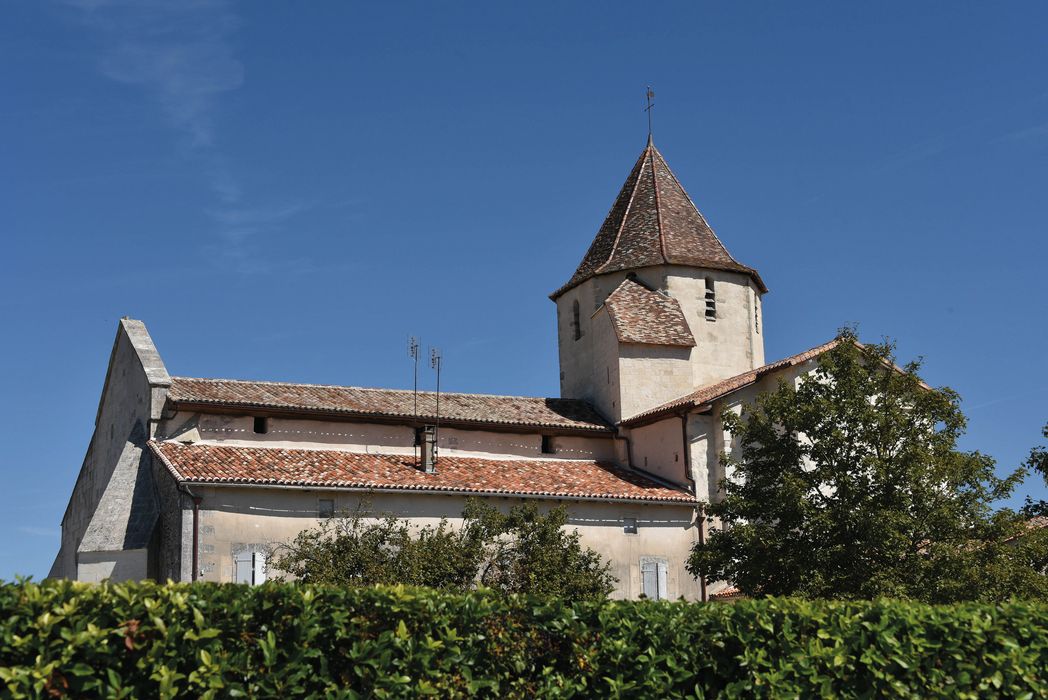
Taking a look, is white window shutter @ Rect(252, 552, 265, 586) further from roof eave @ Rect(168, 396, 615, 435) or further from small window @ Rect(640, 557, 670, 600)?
small window @ Rect(640, 557, 670, 600)

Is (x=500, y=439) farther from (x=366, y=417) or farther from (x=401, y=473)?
(x=401, y=473)

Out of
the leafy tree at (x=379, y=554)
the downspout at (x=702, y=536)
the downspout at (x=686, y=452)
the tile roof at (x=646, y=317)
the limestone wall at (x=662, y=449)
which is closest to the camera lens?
the leafy tree at (x=379, y=554)

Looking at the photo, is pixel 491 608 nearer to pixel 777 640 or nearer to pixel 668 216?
pixel 777 640

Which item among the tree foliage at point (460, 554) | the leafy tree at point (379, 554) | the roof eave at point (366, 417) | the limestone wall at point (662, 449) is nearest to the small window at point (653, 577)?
the tree foliage at point (460, 554)

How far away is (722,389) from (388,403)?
990cm

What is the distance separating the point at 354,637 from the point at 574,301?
29.6 metres

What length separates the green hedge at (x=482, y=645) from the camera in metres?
11.0

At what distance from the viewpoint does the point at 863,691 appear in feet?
46.2

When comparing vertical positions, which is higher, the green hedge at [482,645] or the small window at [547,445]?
the small window at [547,445]

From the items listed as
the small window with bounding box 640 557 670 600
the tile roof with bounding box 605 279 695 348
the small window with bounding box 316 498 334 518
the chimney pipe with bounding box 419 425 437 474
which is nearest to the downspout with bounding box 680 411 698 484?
the small window with bounding box 640 557 670 600

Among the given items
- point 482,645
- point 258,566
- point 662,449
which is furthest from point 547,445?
point 482,645

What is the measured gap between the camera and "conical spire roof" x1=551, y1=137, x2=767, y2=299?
3950 cm

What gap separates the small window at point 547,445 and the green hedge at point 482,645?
21218 mm

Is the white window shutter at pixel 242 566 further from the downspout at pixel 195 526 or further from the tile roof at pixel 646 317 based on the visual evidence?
the tile roof at pixel 646 317
